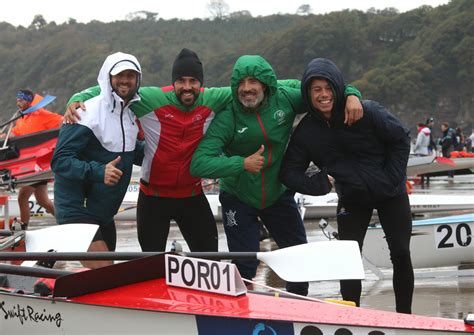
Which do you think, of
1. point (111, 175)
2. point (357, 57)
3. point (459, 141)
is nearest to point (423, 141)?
point (459, 141)

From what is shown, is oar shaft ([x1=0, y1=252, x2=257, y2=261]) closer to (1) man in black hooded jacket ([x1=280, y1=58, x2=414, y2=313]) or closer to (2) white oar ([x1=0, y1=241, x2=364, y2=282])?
(2) white oar ([x1=0, y1=241, x2=364, y2=282])

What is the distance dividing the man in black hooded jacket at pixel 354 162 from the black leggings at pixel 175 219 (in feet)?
2.17

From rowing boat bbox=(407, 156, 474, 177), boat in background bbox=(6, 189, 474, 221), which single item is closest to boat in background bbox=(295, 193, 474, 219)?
boat in background bbox=(6, 189, 474, 221)

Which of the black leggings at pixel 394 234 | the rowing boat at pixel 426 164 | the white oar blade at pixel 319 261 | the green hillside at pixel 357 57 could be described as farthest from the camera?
the green hillside at pixel 357 57

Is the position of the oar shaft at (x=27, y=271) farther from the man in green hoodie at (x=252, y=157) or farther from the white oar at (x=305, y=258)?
the man in green hoodie at (x=252, y=157)

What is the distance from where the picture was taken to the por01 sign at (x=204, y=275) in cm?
438

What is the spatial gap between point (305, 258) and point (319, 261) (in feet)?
0.27

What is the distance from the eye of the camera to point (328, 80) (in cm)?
541

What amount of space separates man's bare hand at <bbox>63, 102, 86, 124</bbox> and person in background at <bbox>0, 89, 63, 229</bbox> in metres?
6.46

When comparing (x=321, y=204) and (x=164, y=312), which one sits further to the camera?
→ (x=321, y=204)

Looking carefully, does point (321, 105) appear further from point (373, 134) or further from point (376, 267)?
point (376, 267)

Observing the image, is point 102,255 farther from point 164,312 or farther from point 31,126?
point 31,126

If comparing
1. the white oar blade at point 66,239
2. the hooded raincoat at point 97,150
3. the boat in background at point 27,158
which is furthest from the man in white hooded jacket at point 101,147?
the boat in background at point 27,158

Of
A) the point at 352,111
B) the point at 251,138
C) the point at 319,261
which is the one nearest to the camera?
the point at 319,261
